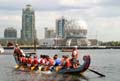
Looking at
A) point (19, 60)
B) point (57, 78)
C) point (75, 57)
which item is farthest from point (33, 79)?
point (19, 60)

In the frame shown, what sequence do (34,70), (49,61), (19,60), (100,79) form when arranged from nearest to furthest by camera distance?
(100,79) → (49,61) → (34,70) → (19,60)

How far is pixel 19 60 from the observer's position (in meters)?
45.5

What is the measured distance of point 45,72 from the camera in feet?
128

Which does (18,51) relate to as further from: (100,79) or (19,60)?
(100,79)

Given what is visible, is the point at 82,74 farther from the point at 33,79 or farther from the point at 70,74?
the point at 33,79

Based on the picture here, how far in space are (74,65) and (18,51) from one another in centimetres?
1305

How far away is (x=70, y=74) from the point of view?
118 feet

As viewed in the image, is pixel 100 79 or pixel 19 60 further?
pixel 19 60

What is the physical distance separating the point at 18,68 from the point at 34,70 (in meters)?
4.65

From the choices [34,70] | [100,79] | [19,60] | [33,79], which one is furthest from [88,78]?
[19,60]

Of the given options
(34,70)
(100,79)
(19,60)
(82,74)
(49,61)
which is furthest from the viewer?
(19,60)

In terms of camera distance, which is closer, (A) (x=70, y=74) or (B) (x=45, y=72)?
(A) (x=70, y=74)

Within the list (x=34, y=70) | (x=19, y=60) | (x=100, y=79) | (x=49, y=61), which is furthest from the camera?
(x=19, y=60)

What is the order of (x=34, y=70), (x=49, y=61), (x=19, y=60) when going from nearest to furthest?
1. (x=49, y=61)
2. (x=34, y=70)
3. (x=19, y=60)
